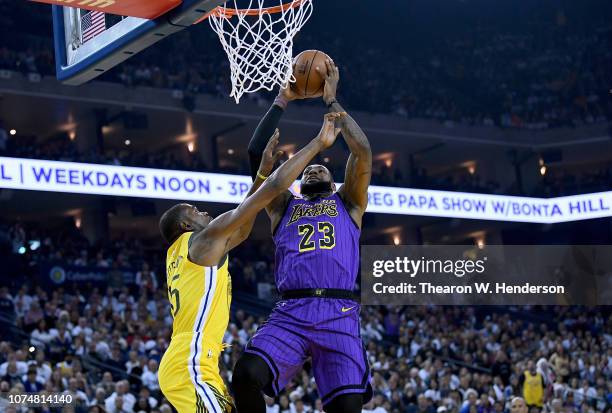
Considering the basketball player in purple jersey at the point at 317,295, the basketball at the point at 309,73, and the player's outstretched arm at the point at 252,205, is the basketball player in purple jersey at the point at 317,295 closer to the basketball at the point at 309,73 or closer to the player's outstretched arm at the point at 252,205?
the basketball at the point at 309,73

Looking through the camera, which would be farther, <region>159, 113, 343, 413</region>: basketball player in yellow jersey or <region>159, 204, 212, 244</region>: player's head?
<region>159, 204, 212, 244</region>: player's head

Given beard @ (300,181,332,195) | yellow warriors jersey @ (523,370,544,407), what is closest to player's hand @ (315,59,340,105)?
beard @ (300,181,332,195)

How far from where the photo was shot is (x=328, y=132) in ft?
14.8

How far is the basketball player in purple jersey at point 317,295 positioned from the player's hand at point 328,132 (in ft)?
0.92

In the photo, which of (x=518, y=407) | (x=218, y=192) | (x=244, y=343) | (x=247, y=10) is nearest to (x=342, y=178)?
(x=218, y=192)

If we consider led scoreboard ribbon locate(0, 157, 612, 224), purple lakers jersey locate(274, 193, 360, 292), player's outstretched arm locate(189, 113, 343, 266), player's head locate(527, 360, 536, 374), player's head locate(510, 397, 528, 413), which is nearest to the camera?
player's outstretched arm locate(189, 113, 343, 266)

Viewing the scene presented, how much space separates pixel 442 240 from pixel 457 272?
7661mm

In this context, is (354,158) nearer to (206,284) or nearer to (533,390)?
(206,284)

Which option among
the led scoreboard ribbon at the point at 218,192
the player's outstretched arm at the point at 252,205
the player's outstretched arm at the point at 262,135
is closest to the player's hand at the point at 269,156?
the player's outstretched arm at the point at 252,205

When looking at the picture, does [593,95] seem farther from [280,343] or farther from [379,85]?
[280,343]

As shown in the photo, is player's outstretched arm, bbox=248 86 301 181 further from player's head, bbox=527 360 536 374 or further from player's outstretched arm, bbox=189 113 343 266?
player's head, bbox=527 360 536 374

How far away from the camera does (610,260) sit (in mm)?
23797

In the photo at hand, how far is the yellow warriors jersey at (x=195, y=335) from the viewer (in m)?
4.66

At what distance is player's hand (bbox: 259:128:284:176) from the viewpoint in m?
4.62
